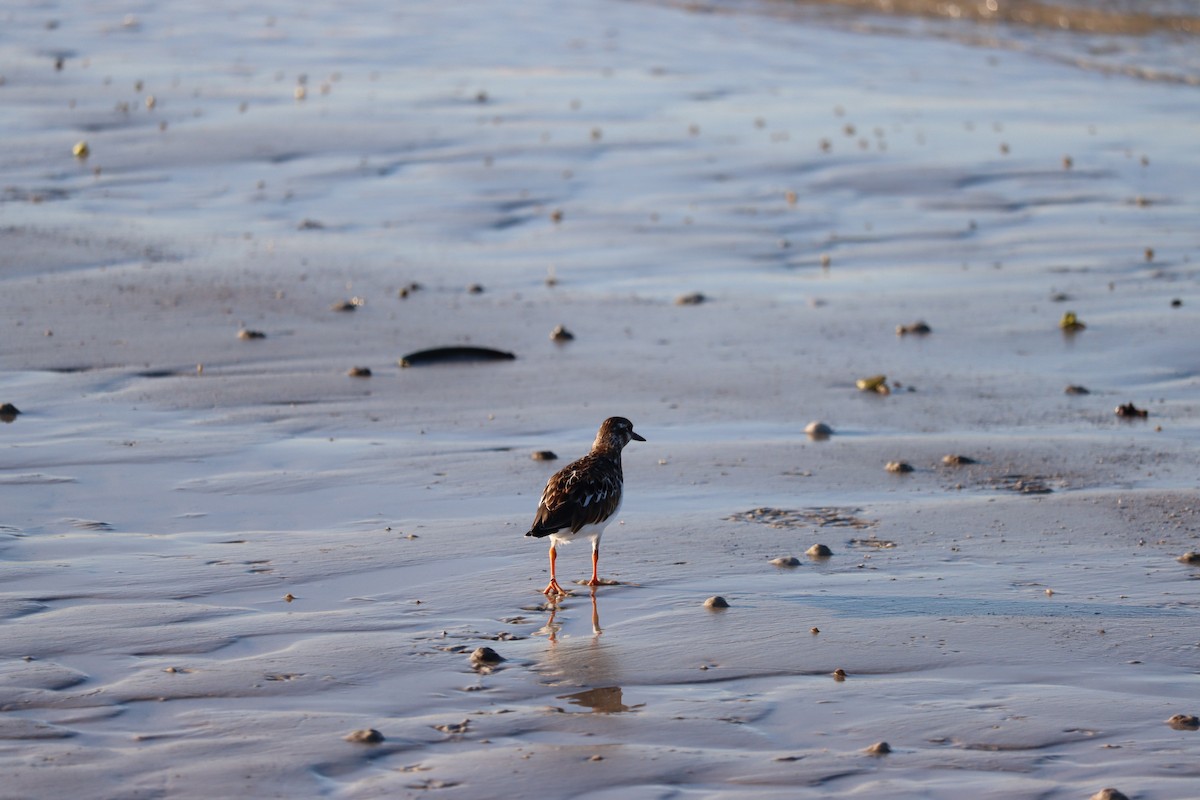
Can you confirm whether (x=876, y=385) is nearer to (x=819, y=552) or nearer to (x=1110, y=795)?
(x=819, y=552)

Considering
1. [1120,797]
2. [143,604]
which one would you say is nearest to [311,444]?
[143,604]

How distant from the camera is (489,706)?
16.4 feet

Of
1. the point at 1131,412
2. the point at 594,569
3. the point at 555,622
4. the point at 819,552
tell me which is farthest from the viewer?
the point at 1131,412

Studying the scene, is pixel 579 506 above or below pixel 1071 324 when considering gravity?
below

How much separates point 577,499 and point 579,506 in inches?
1.1

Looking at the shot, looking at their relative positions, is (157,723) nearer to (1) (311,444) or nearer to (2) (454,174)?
(1) (311,444)

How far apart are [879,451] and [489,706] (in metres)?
3.61

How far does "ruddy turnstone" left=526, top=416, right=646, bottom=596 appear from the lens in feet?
20.1

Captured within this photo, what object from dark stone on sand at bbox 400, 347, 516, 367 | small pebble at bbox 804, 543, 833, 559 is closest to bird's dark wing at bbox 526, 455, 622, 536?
small pebble at bbox 804, 543, 833, 559

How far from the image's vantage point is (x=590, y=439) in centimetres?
823

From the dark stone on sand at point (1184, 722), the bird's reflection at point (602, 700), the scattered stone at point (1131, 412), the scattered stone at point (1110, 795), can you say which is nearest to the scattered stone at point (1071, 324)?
the scattered stone at point (1131, 412)

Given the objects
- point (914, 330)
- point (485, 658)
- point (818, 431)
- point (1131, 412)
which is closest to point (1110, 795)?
point (485, 658)

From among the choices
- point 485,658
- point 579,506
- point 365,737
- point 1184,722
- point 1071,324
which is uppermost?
point 1071,324

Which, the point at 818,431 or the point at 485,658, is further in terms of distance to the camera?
the point at 818,431
